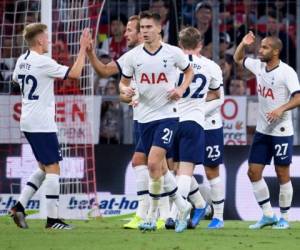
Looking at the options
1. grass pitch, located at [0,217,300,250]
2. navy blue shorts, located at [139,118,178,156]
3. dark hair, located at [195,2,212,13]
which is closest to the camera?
grass pitch, located at [0,217,300,250]

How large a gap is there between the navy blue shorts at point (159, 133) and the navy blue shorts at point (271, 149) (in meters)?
1.85

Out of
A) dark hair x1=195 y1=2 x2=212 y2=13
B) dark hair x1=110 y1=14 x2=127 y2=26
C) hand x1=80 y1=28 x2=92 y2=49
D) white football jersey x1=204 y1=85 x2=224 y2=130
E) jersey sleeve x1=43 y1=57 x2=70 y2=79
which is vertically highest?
dark hair x1=195 y1=2 x2=212 y2=13

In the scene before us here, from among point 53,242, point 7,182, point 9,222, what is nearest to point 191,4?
point 7,182

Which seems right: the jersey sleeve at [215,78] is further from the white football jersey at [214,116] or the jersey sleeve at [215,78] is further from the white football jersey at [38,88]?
the white football jersey at [38,88]

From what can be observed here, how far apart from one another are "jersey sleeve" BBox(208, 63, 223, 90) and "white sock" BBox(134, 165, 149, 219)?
1328mm

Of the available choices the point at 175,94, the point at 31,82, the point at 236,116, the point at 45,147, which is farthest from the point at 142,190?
the point at 236,116

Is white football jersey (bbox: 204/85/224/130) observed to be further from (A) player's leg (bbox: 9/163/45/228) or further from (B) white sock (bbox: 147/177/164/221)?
(A) player's leg (bbox: 9/163/45/228)

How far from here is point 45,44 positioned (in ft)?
46.2

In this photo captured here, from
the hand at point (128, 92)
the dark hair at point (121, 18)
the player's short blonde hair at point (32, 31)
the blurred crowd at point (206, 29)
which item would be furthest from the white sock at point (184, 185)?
the dark hair at point (121, 18)

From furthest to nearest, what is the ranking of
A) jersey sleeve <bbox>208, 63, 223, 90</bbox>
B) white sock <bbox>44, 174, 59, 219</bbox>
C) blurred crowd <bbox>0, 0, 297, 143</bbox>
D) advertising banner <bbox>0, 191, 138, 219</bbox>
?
blurred crowd <bbox>0, 0, 297, 143</bbox> → advertising banner <bbox>0, 191, 138, 219</bbox> → jersey sleeve <bbox>208, 63, 223, 90</bbox> → white sock <bbox>44, 174, 59, 219</bbox>

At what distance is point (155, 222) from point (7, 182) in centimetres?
526

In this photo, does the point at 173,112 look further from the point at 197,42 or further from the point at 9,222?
the point at 9,222

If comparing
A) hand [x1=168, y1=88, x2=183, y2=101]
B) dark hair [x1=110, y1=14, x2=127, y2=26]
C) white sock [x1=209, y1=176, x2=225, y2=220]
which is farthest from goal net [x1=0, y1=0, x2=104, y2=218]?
hand [x1=168, y1=88, x2=183, y2=101]

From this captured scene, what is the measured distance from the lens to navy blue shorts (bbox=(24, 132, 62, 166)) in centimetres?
1381
